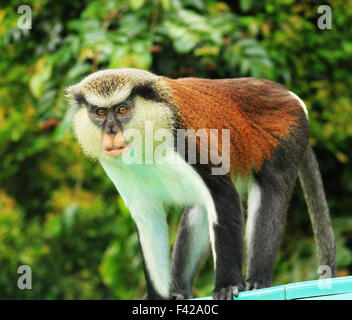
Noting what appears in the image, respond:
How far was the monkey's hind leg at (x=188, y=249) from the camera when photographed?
3.97m

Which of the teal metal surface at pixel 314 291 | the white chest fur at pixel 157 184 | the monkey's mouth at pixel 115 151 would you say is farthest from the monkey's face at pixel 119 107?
the teal metal surface at pixel 314 291

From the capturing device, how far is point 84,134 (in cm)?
352

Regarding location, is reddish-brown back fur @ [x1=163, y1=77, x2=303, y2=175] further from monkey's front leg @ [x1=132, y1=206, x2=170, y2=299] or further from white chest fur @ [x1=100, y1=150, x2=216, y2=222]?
monkey's front leg @ [x1=132, y1=206, x2=170, y2=299]

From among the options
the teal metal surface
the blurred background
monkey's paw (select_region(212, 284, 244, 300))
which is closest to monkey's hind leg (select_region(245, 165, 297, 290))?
monkey's paw (select_region(212, 284, 244, 300))

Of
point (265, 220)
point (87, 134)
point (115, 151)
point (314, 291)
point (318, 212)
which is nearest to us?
point (314, 291)

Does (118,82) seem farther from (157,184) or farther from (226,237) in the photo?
(226,237)

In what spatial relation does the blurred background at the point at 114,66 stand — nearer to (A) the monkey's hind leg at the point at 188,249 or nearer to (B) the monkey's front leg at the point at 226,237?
(A) the monkey's hind leg at the point at 188,249

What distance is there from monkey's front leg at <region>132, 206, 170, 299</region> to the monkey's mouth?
66 cm

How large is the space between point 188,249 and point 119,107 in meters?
1.17

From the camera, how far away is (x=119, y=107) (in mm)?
3301

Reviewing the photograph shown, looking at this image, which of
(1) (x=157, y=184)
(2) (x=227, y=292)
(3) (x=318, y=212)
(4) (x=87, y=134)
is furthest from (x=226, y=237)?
(4) (x=87, y=134)

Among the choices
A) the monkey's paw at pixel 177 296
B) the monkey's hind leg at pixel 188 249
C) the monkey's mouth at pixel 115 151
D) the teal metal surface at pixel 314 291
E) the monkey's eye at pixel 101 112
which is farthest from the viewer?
the monkey's hind leg at pixel 188 249

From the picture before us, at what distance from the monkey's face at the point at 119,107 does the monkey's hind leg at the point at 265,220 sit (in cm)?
85

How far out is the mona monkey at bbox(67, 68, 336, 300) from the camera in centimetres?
330
